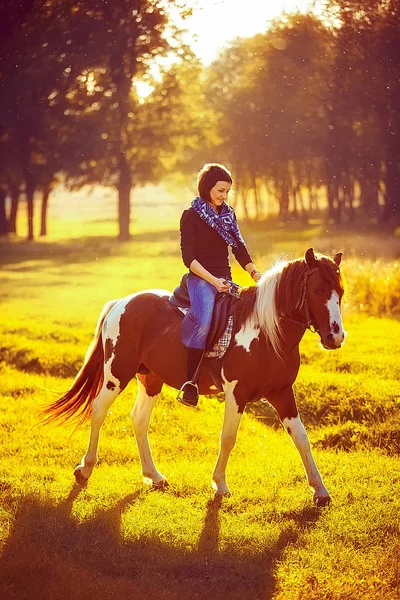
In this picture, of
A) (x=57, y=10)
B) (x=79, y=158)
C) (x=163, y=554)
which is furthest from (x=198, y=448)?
(x=79, y=158)

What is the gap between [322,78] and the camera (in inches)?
1227

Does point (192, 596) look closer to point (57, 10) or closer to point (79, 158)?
point (57, 10)

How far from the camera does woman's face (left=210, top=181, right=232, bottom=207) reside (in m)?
7.18

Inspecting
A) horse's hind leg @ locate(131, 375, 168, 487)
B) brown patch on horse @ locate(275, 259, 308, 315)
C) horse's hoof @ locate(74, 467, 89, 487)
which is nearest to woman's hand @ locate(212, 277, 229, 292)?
brown patch on horse @ locate(275, 259, 308, 315)

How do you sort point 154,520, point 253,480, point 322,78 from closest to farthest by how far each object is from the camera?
point 154,520 → point 253,480 → point 322,78

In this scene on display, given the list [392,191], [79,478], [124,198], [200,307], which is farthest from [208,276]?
[124,198]

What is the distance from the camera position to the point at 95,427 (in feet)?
26.2

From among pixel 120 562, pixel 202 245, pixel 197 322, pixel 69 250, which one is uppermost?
pixel 202 245

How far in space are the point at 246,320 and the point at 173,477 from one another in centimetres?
215

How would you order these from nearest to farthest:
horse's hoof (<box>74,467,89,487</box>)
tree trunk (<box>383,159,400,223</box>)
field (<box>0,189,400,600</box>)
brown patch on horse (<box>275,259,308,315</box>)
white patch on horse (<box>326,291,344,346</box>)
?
field (<box>0,189,400,600</box>)
white patch on horse (<box>326,291,344,346</box>)
brown patch on horse (<box>275,259,308,315</box>)
horse's hoof (<box>74,467,89,487</box>)
tree trunk (<box>383,159,400,223</box>)

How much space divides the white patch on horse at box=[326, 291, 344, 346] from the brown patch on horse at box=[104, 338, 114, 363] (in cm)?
274

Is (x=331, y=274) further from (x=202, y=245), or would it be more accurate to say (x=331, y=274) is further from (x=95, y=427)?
(x=95, y=427)

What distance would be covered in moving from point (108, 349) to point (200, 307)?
1.44m

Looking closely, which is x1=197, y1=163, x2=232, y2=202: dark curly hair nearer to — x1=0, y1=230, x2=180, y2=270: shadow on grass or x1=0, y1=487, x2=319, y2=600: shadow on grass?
x1=0, y1=487, x2=319, y2=600: shadow on grass
